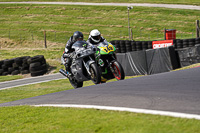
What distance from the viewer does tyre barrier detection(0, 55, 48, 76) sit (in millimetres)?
21594

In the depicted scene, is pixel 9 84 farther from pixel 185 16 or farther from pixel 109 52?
pixel 185 16

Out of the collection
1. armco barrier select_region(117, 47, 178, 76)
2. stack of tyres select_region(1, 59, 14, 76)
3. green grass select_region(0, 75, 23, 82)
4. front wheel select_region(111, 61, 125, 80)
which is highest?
front wheel select_region(111, 61, 125, 80)

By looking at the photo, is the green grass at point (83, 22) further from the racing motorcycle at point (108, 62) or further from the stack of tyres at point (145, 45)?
the racing motorcycle at point (108, 62)

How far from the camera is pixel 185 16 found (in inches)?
1715

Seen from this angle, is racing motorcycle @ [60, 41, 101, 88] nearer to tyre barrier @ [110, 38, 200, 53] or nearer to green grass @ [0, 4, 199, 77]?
tyre barrier @ [110, 38, 200, 53]

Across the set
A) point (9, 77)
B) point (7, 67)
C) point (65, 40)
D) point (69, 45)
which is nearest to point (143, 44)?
point (9, 77)

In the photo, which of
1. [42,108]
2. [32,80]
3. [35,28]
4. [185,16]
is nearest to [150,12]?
[185,16]

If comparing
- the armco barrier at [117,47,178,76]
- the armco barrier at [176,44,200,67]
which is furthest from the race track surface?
the armco barrier at [117,47,178,76]

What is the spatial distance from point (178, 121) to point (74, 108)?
230 centimetres

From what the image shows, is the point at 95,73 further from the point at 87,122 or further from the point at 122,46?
the point at 122,46

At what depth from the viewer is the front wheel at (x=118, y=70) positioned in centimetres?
1057

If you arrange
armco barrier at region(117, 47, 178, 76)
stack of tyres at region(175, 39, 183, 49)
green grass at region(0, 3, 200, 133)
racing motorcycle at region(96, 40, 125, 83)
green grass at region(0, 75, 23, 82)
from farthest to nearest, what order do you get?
1. green grass at region(0, 75, 23, 82)
2. stack of tyres at region(175, 39, 183, 49)
3. armco barrier at region(117, 47, 178, 76)
4. racing motorcycle at region(96, 40, 125, 83)
5. green grass at region(0, 3, 200, 133)

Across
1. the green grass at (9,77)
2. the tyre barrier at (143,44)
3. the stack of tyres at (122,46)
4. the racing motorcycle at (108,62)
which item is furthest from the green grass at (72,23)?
the racing motorcycle at (108,62)

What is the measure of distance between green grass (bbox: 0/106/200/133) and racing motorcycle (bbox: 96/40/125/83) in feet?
14.4
